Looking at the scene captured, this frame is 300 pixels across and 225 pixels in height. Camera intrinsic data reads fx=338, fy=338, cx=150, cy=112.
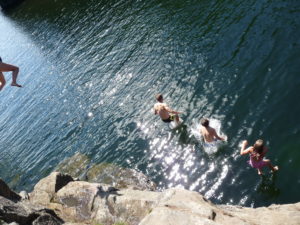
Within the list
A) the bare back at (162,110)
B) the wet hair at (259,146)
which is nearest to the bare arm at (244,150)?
the wet hair at (259,146)

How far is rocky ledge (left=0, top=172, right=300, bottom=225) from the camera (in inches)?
411

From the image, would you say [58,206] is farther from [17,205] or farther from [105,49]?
[105,49]

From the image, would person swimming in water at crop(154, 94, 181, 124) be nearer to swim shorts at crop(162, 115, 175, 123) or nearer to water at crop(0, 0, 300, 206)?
swim shorts at crop(162, 115, 175, 123)

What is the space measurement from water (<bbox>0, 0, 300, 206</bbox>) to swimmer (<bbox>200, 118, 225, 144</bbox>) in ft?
2.32

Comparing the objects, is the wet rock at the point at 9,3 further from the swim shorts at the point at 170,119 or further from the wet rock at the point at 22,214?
the wet rock at the point at 22,214

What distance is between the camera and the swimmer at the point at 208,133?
17.2 m

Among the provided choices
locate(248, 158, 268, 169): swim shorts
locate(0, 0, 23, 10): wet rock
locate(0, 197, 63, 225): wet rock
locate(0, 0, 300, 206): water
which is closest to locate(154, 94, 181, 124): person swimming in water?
locate(0, 0, 300, 206): water

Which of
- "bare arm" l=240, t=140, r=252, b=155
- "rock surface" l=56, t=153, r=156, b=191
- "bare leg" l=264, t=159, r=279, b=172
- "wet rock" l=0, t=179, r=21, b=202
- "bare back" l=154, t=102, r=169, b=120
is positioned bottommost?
"rock surface" l=56, t=153, r=156, b=191

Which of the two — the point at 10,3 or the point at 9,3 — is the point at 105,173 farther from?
the point at 9,3

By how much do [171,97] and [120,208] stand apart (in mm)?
10837

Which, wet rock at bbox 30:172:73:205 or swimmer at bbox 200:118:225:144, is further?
swimmer at bbox 200:118:225:144

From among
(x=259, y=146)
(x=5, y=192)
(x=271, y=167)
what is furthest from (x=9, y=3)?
(x=271, y=167)

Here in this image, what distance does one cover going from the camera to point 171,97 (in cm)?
2317

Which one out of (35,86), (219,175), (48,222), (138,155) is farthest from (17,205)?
(35,86)
